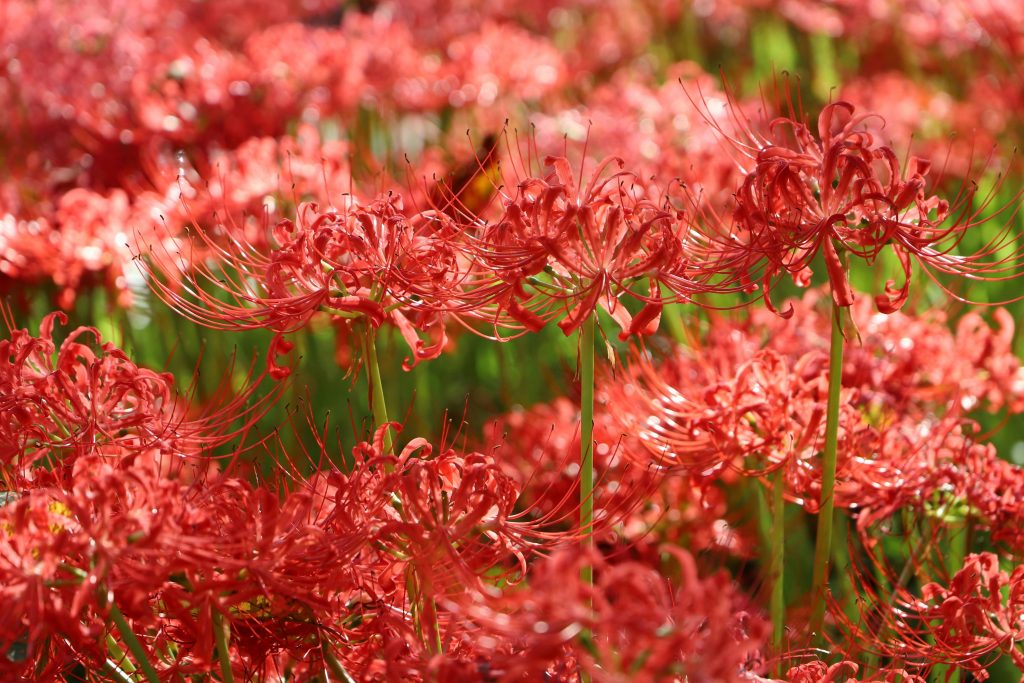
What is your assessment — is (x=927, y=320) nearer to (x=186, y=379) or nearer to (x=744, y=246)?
(x=744, y=246)

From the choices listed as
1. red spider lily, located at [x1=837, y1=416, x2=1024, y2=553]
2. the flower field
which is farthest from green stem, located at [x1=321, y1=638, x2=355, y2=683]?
red spider lily, located at [x1=837, y1=416, x2=1024, y2=553]

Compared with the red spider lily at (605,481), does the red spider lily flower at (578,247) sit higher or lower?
higher

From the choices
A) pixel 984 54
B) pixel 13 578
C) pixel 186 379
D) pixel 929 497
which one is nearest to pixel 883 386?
pixel 929 497

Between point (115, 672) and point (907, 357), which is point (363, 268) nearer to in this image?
point (115, 672)

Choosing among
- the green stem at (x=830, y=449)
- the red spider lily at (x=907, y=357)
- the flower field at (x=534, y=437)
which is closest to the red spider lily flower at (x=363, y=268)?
the flower field at (x=534, y=437)

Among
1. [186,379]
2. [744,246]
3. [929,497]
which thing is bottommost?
[186,379]

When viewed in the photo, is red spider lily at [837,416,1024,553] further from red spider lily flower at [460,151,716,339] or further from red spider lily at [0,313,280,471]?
red spider lily at [0,313,280,471]

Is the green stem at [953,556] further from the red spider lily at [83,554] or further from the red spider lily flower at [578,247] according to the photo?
the red spider lily at [83,554]

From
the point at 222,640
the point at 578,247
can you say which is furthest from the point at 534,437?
the point at 222,640
